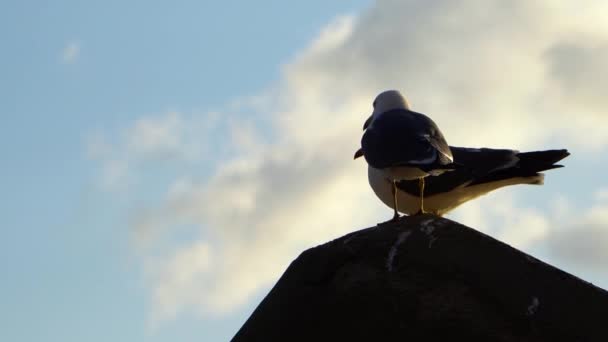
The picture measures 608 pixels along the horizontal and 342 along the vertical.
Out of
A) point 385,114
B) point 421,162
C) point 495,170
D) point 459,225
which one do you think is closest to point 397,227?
point 459,225

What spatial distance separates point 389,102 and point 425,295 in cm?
618

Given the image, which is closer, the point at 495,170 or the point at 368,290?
the point at 368,290

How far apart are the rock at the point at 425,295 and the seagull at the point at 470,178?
4.13 m

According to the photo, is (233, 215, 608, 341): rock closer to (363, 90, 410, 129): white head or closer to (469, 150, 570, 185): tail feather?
(363, 90, 410, 129): white head

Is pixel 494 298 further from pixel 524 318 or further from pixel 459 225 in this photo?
pixel 459 225

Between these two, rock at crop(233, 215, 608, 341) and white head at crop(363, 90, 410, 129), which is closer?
rock at crop(233, 215, 608, 341)

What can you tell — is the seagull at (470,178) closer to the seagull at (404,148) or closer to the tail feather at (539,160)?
the tail feather at (539,160)

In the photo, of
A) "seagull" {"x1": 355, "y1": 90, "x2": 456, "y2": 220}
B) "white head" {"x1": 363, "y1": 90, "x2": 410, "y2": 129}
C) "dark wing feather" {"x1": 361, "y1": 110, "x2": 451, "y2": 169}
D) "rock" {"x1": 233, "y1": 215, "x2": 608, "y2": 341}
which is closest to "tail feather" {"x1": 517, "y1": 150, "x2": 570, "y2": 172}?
"white head" {"x1": 363, "y1": 90, "x2": 410, "y2": 129}

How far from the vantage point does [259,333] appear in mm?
8000

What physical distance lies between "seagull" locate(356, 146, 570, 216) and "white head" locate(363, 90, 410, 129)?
86 cm

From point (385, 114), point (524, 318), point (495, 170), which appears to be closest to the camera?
point (524, 318)

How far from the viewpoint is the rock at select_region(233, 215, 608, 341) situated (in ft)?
23.9

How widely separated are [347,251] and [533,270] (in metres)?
1.30

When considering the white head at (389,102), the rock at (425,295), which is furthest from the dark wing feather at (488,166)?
the rock at (425,295)
